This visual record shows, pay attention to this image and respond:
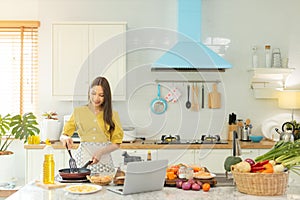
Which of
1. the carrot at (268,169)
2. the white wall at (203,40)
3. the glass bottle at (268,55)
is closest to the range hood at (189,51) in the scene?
the white wall at (203,40)

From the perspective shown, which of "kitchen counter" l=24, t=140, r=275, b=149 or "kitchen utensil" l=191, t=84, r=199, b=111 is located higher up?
"kitchen utensil" l=191, t=84, r=199, b=111

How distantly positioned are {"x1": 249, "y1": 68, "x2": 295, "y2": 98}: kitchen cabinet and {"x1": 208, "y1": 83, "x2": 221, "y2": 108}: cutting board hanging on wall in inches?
16.8

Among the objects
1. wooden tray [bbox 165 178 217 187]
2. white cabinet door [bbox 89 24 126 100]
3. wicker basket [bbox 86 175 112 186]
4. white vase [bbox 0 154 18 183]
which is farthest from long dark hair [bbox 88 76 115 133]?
white vase [bbox 0 154 18 183]

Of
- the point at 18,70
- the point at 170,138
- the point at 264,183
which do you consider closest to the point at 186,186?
the point at 264,183

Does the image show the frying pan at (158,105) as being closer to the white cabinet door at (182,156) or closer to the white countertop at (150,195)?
the white cabinet door at (182,156)

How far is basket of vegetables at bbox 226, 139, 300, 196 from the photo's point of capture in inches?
104

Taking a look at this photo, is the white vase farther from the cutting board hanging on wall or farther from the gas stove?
the cutting board hanging on wall

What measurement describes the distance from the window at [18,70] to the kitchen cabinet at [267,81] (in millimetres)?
2598

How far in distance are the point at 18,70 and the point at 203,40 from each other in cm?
225

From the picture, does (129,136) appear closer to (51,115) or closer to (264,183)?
(51,115)

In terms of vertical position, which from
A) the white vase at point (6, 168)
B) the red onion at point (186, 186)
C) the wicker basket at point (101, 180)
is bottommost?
the white vase at point (6, 168)

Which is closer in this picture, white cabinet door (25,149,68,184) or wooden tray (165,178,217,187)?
wooden tray (165,178,217,187)

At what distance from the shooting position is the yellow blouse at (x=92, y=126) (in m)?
3.68

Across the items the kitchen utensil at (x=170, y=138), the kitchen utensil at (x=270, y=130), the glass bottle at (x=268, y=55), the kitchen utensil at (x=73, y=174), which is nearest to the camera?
the kitchen utensil at (x=73, y=174)
